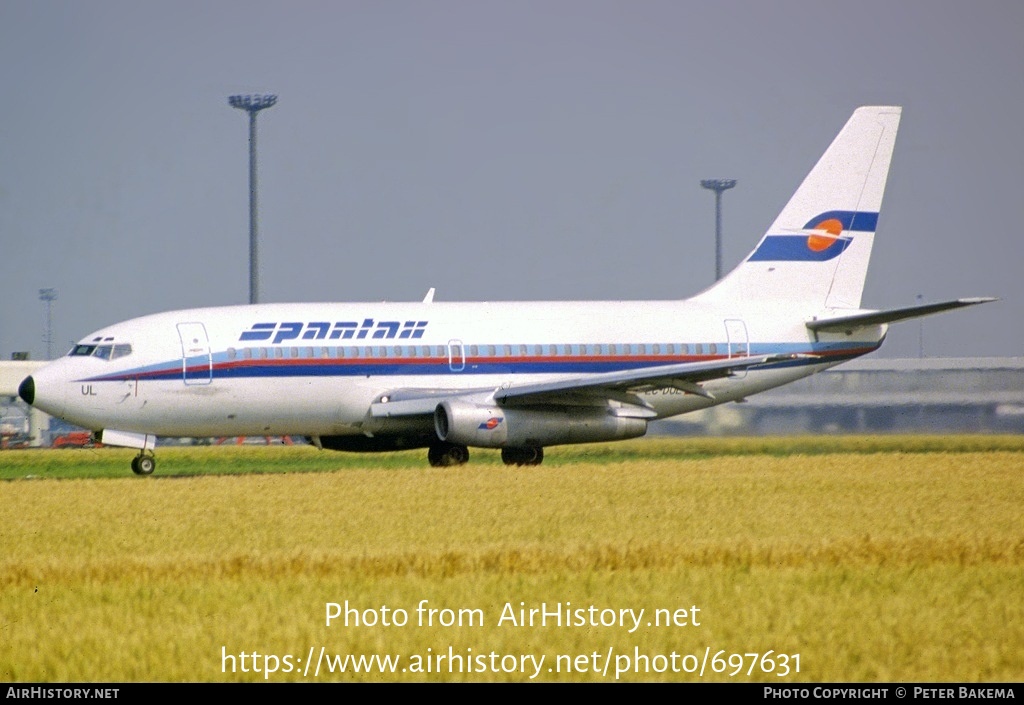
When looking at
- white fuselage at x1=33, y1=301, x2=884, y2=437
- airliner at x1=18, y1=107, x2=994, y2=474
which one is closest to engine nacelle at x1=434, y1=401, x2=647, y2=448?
airliner at x1=18, y1=107, x2=994, y2=474

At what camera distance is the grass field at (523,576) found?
14133 millimetres

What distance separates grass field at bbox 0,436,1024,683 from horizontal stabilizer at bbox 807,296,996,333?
5775 millimetres

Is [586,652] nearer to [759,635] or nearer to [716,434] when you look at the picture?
[759,635]

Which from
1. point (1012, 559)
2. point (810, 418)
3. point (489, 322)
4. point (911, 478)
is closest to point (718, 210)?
point (810, 418)

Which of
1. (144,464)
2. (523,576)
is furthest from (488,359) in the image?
(523,576)

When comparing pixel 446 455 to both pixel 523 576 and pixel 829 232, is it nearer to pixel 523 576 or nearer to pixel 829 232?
pixel 829 232

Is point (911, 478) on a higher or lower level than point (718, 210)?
lower

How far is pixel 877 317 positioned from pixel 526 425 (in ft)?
32.6

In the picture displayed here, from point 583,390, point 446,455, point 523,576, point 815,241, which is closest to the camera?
point 523,576

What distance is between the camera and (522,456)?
42469mm

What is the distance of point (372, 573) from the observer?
64.8 ft

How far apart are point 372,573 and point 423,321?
21.8m

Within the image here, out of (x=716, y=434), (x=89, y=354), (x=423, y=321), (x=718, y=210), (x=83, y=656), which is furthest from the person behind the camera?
(x=718, y=210)

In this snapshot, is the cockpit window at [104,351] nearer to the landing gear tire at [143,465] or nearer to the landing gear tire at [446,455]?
the landing gear tire at [143,465]
